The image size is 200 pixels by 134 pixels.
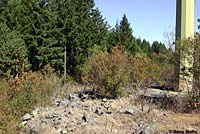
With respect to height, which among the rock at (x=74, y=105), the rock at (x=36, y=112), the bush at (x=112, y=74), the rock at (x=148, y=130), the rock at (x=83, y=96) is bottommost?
the rock at (x=148, y=130)

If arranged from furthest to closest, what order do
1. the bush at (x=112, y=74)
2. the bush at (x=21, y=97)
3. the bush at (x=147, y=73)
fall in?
the bush at (x=147, y=73), the bush at (x=112, y=74), the bush at (x=21, y=97)

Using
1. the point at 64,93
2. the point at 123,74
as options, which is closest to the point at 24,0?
the point at 64,93

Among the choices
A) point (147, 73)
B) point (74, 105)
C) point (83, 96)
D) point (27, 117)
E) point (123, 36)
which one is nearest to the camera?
point (27, 117)

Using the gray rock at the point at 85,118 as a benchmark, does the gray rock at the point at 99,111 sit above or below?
above

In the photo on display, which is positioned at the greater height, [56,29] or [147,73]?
[56,29]

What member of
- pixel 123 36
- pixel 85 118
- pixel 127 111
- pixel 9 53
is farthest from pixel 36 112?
pixel 123 36

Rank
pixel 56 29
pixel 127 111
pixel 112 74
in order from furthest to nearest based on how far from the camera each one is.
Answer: pixel 56 29 < pixel 112 74 < pixel 127 111

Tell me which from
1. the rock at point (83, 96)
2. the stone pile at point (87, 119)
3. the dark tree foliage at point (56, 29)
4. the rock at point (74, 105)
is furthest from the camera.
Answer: the dark tree foliage at point (56, 29)

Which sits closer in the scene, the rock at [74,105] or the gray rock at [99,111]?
the gray rock at [99,111]

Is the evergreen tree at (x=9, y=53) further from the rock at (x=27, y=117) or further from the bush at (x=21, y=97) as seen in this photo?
the rock at (x=27, y=117)

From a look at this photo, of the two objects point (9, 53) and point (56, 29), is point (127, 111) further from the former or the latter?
point (56, 29)

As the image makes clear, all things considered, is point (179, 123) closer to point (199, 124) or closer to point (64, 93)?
point (199, 124)

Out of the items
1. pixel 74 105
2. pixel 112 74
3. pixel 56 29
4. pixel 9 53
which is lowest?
pixel 74 105

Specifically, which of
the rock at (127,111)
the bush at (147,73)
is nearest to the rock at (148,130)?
the rock at (127,111)
